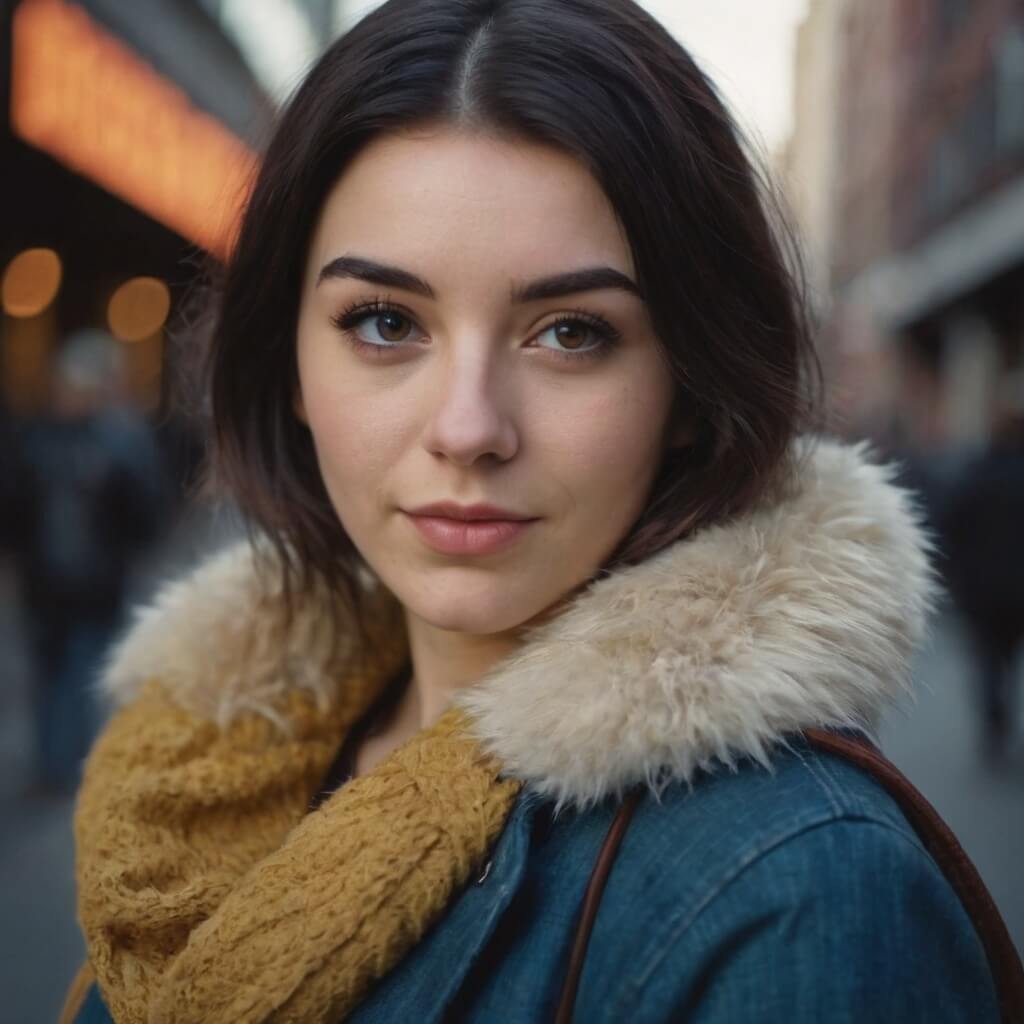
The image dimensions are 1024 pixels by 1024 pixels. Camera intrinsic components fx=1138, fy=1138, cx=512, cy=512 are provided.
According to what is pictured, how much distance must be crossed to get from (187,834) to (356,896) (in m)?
0.50

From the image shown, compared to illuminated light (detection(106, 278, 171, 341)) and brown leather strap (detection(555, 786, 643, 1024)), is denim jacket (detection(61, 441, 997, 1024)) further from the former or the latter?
illuminated light (detection(106, 278, 171, 341))

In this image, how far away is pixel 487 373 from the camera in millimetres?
1331

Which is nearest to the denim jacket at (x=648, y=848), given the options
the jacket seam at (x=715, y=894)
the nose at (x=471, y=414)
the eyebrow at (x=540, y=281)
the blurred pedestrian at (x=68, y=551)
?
the jacket seam at (x=715, y=894)

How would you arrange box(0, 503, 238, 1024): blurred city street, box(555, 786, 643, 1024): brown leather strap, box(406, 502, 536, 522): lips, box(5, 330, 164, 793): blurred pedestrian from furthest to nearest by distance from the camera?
box(5, 330, 164, 793): blurred pedestrian, box(0, 503, 238, 1024): blurred city street, box(406, 502, 536, 522): lips, box(555, 786, 643, 1024): brown leather strap

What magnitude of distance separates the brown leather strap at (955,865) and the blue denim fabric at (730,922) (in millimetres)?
20

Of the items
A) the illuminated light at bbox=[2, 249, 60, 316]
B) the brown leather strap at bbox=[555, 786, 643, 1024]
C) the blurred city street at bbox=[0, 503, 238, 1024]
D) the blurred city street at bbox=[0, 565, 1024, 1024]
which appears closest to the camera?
the brown leather strap at bbox=[555, 786, 643, 1024]

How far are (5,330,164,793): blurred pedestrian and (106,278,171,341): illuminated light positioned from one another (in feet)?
26.2

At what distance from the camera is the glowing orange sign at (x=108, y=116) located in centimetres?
581

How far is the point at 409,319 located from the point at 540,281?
0.18 meters

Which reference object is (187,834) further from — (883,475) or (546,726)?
(883,475)

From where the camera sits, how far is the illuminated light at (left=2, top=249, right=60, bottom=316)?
10.1 m

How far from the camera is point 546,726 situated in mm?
1243

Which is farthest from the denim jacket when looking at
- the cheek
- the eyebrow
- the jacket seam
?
the eyebrow

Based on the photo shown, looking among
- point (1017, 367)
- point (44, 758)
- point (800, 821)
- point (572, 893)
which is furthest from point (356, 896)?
point (1017, 367)
